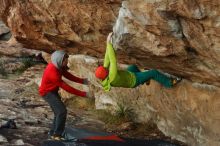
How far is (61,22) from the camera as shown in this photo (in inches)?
497

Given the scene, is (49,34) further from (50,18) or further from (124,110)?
(124,110)

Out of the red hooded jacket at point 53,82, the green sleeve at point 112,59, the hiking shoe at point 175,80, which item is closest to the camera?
the green sleeve at point 112,59

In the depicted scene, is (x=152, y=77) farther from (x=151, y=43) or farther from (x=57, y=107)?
(x=57, y=107)

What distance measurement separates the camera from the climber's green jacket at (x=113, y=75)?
982 cm

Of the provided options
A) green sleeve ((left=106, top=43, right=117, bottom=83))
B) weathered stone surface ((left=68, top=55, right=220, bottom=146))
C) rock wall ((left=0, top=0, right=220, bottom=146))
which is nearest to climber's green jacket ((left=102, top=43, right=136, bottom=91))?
green sleeve ((left=106, top=43, right=117, bottom=83))

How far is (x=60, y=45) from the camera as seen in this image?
14.5m

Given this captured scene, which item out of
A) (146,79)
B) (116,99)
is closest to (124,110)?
(116,99)

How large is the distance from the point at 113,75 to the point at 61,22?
129 inches

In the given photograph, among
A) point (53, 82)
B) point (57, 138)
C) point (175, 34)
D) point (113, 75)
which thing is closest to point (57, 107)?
point (53, 82)

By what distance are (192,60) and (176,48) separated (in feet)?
1.66

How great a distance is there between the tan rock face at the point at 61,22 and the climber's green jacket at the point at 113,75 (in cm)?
112

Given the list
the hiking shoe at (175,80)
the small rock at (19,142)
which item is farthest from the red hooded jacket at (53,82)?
the hiking shoe at (175,80)

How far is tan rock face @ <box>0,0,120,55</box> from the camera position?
11.1 m

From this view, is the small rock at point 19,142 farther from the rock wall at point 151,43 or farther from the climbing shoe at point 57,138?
the rock wall at point 151,43
